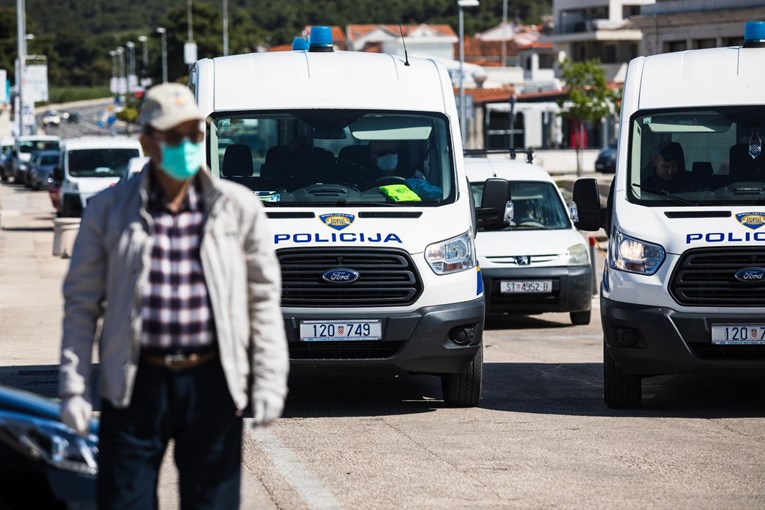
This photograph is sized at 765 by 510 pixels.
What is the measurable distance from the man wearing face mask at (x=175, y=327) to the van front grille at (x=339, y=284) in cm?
500

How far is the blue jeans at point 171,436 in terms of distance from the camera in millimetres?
4656

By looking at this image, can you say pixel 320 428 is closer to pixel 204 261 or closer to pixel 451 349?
pixel 451 349

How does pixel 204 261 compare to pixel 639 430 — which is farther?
pixel 639 430

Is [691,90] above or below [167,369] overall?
above

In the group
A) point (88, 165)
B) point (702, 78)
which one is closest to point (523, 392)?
point (702, 78)

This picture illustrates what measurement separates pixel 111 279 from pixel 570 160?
67.0 metres

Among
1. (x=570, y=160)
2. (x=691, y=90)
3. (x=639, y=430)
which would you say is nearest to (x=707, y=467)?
(x=639, y=430)

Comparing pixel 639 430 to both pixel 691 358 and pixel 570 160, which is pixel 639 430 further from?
pixel 570 160

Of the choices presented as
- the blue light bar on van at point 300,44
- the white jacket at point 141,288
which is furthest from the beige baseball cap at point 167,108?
the blue light bar on van at point 300,44

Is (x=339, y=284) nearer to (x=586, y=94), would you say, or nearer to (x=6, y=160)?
(x=586, y=94)

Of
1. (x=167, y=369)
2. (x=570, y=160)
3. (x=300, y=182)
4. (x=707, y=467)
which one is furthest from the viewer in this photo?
(x=570, y=160)

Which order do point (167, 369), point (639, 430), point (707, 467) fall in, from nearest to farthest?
point (167, 369), point (707, 467), point (639, 430)

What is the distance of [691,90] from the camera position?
10812mm

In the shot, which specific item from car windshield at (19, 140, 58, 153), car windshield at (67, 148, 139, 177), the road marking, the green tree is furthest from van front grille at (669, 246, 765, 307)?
car windshield at (19, 140, 58, 153)
